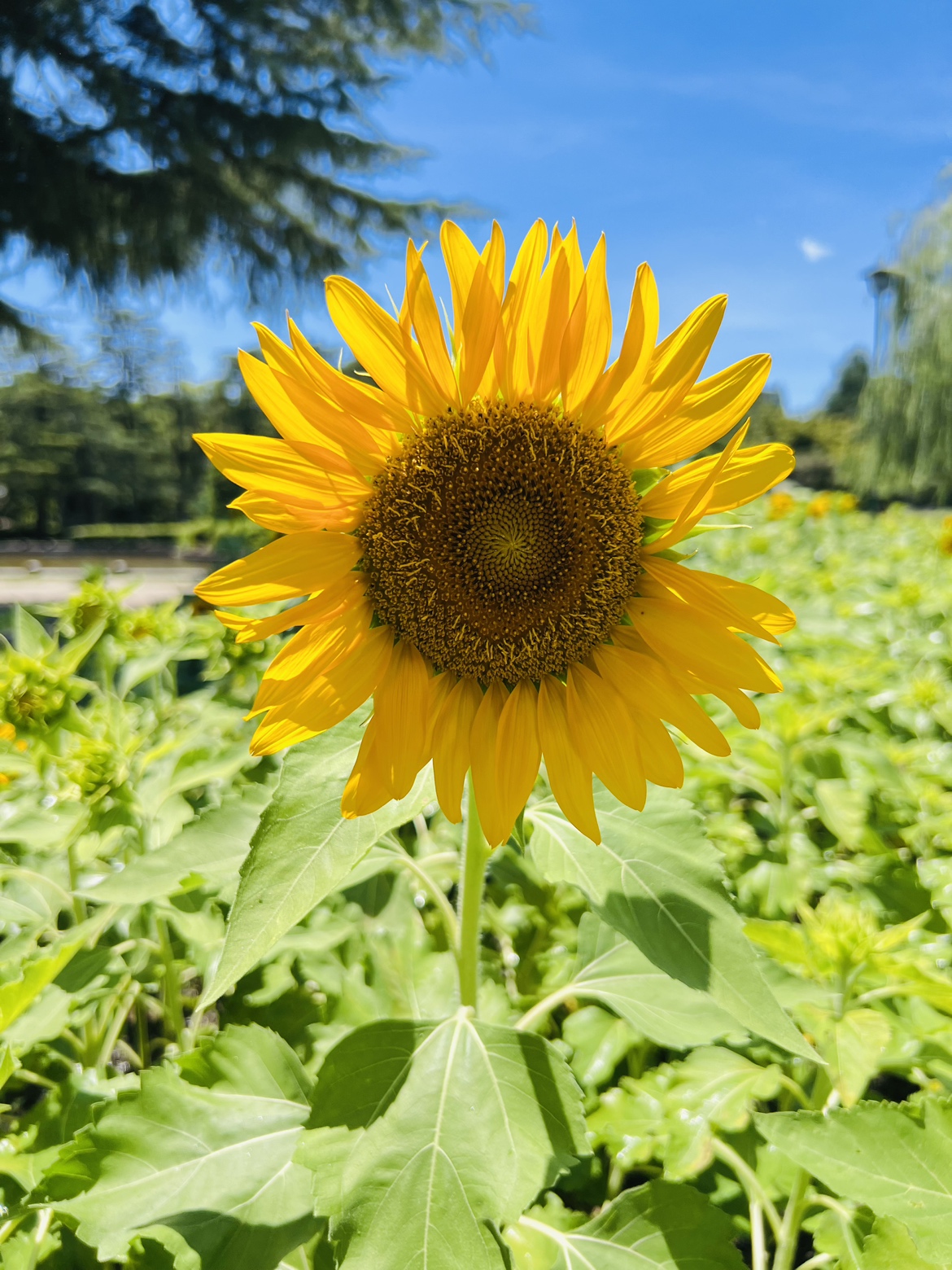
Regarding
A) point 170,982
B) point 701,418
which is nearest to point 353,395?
point 701,418

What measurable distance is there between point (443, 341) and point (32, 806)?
129 cm

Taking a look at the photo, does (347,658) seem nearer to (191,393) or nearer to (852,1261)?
(852,1261)

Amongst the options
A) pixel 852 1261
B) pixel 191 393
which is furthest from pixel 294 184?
pixel 191 393

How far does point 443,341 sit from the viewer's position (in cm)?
93

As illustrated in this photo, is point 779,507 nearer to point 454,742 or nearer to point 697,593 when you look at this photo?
point 697,593

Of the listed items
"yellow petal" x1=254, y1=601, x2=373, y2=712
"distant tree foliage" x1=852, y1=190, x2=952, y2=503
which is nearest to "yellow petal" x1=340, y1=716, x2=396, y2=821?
"yellow petal" x1=254, y1=601, x2=373, y2=712

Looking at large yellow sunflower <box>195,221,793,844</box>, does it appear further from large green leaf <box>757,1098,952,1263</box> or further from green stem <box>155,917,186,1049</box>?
green stem <box>155,917,186,1049</box>

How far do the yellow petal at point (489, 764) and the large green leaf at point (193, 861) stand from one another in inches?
13.8

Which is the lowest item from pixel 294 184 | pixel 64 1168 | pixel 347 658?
pixel 64 1168

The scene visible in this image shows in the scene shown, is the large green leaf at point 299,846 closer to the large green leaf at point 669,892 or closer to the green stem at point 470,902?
the green stem at point 470,902

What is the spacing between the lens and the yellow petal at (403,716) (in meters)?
0.95

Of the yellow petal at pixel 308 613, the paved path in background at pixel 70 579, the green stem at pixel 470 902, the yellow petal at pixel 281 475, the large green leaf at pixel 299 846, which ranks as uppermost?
the yellow petal at pixel 281 475

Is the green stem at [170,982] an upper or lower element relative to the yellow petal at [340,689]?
lower

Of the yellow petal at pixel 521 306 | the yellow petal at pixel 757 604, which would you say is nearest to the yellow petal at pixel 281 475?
the yellow petal at pixel 521 306
